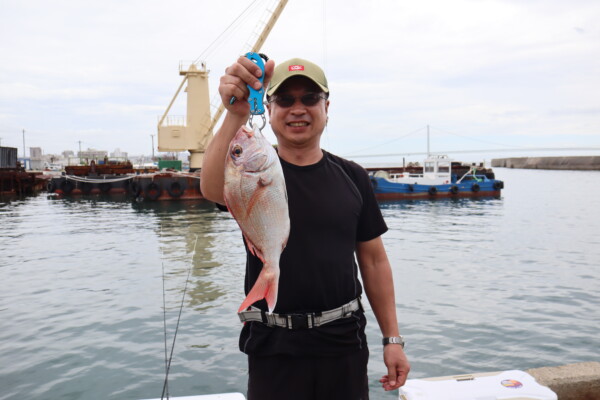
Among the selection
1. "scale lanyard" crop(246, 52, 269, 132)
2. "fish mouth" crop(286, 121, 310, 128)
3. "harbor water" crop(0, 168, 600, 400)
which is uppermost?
"scale lanyard" crop(246, 52, 269, 132)

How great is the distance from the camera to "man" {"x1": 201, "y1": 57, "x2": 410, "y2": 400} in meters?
2.04

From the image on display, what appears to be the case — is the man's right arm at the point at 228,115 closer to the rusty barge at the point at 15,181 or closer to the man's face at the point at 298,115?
the man's face at the point at 298,115

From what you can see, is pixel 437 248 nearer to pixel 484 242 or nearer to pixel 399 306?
pixel 484 242

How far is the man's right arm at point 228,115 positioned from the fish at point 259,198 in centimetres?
16

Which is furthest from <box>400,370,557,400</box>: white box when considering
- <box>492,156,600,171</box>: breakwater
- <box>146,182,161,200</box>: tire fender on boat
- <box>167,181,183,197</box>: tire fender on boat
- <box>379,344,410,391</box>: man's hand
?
<box>492,156,600,171</box>: breakwater

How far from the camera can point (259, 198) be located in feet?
5.63

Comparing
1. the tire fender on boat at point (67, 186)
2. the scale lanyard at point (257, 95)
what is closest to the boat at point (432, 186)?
the tire fender on boat at point (67, 186)

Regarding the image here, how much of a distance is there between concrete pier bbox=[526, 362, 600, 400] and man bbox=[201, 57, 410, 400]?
2.55 metres

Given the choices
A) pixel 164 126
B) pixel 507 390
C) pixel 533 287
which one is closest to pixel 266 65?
pixel 507 390

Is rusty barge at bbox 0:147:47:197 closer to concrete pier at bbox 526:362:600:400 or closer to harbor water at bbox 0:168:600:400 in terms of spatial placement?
harbor water at bbox 0:168:600:400

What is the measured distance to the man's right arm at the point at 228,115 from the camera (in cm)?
179

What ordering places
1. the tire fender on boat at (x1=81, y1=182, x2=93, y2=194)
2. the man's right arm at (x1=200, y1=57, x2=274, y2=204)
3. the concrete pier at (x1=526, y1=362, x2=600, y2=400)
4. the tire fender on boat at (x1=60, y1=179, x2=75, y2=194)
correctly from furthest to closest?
the tire fender on boat at (x1=81, y1=182, x2=93, y2=194) < the tire fender on boat at (x1=60, y1=179, x2=75, y2=194) < the concrete pier at (x1=526, y1=362, x2=600, y2=400) < the man's right arm at (x1=200, y1=57, x2=274, y2=204)

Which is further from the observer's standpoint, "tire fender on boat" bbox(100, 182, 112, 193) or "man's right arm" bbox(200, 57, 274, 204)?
"tire fender on boat" bbox(100, 182, 112, 193)

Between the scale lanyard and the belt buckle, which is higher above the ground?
the scale lanyard
